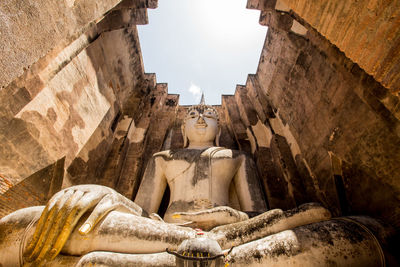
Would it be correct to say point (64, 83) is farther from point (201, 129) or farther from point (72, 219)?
point (201, 129)

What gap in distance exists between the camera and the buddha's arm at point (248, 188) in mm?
3195

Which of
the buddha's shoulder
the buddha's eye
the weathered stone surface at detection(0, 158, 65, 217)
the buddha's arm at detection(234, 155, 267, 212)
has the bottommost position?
the weathered stone surface at detection(0, 158, 65, 217)

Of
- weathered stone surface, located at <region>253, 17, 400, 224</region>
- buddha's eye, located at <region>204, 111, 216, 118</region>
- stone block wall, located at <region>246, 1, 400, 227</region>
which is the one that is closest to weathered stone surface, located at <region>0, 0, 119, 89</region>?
stone block wall, located at <region>246, 1, 400, 227</region>

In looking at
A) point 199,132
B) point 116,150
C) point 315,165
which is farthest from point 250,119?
point 116,150

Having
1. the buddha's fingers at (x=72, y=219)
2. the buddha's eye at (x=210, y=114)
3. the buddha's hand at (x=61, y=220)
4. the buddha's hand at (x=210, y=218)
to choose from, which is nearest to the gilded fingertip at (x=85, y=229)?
the buddha's hand at (x=61, y=220)

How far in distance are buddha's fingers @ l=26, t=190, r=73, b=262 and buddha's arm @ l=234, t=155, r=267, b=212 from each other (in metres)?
2.49

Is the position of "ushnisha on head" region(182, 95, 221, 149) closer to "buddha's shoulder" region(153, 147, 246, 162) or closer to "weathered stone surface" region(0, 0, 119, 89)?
"buddha's shoulder" region(153, 147, 246, 162)

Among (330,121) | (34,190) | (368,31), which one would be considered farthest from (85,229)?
(330,121)

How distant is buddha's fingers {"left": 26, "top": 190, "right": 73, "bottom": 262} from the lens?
63.9 inches

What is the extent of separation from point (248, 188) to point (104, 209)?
Answer: 230 cm

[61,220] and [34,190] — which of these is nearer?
[61,220]

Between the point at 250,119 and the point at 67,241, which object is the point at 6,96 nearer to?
the point at 67,241

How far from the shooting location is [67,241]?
5.71ft

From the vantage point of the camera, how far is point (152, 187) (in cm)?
359
